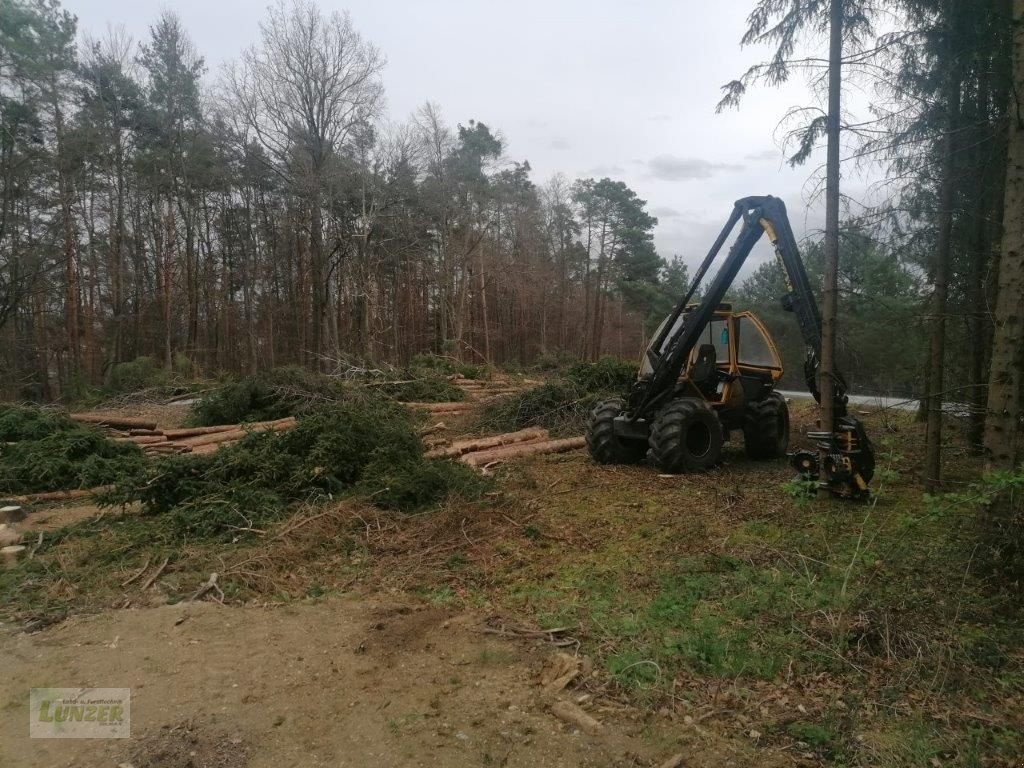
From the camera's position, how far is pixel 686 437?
864cm

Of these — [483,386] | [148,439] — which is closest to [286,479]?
[148,439]

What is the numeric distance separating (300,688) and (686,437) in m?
6.52

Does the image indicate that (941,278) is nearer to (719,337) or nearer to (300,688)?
(719,337)

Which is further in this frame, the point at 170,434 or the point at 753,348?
the point at 170,434

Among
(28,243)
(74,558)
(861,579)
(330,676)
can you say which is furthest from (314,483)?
(28,243)

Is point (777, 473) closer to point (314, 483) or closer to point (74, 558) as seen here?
point (314, 483)

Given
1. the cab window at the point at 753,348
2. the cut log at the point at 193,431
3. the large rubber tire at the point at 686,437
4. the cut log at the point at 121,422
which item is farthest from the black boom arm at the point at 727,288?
the cut log at the point at 121,422

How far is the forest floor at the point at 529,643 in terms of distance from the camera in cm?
289

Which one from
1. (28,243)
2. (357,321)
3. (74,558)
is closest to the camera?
(74,558)

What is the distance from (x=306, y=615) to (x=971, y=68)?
1006 centimetres

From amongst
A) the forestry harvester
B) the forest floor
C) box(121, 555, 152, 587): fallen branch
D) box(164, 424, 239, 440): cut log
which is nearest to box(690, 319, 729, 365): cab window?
the forestry harvester

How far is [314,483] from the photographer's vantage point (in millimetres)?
7320

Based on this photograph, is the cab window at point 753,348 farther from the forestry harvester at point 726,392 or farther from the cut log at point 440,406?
the cut log at point 440,406

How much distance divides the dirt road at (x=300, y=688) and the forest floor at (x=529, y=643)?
2cm
